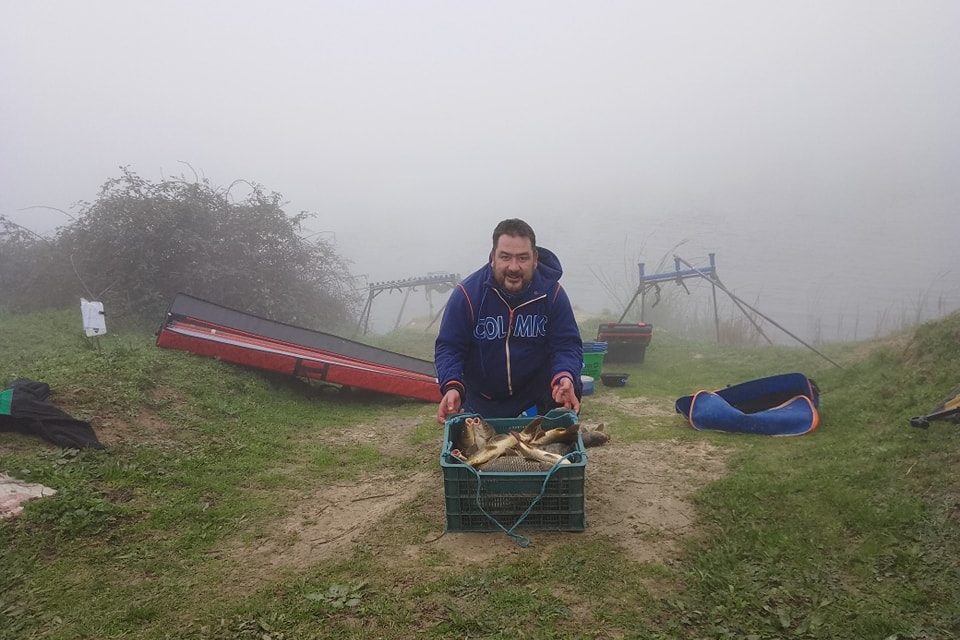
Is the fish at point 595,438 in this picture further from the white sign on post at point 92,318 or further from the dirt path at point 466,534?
the white sign on post at point 92,318

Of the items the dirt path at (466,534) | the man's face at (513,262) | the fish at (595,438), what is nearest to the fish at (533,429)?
the dirt path at (466,534)

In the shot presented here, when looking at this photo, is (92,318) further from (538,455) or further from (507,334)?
(538,455)

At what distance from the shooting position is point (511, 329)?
12.2 ft

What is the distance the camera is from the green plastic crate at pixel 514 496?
10.2 feet

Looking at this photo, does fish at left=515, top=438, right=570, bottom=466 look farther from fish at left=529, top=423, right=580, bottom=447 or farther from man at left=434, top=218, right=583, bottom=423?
man at left=434, top=218, right=583, bottom=423

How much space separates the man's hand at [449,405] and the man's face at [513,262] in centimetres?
77

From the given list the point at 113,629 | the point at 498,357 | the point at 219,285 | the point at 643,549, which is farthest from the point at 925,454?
the point at 219,285

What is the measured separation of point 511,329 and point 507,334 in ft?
0.14

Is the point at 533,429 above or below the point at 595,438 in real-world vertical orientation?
above

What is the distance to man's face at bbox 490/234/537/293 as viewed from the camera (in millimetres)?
3555

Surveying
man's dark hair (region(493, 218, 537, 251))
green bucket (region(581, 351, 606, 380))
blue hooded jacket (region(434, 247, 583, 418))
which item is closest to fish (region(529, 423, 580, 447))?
blue hooded jacket (region(434, 247, 583, 418))

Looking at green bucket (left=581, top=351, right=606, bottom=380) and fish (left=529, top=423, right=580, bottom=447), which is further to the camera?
green bucket (left=581, top=351, right=606, bottom=380)

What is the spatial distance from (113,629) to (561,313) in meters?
2.95

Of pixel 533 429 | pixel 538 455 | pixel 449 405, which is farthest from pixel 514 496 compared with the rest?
pixel 449 405
